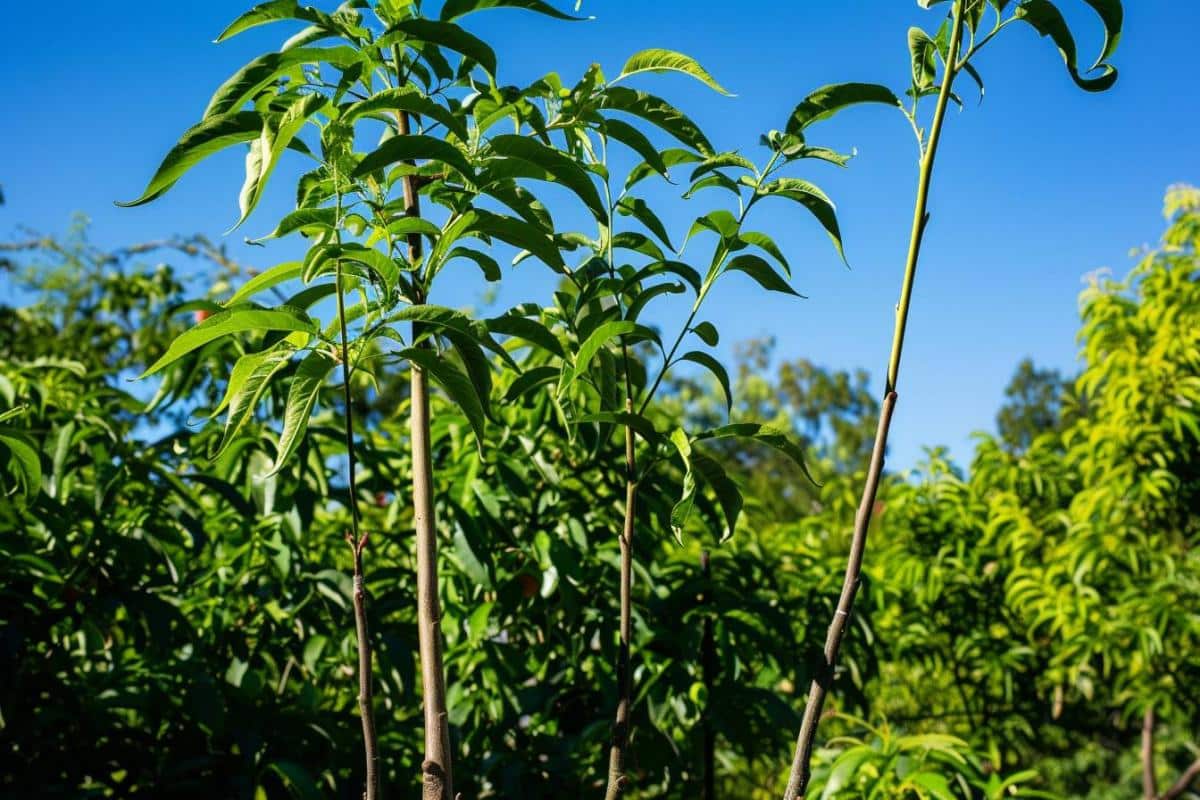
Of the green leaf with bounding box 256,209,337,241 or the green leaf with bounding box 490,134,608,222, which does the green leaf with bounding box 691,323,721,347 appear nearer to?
the green leaf with bounding box 490,134,608,222

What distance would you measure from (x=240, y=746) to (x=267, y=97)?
1230 mm

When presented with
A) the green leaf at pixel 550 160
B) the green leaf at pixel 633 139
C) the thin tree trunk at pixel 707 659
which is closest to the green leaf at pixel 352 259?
the green leaf at pixel 550 160

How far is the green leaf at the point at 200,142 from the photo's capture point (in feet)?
2.72

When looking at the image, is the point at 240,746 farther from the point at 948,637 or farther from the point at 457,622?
the point at 948,637

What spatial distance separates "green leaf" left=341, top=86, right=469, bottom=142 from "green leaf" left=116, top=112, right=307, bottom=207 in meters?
0.07

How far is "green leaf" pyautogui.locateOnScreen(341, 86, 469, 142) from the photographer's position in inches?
31.9

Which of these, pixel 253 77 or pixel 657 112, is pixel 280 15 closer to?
pixel 253 77

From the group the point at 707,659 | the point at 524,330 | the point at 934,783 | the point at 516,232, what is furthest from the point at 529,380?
the point at 707,659

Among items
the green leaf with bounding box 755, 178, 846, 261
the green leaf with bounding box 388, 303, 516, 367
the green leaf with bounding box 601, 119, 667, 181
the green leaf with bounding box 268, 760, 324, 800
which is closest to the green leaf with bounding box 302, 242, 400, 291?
the green leaf with bounding box 388, 303, 516, 367

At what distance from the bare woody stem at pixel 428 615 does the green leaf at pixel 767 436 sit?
26cm

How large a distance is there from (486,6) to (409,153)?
197 millimetres

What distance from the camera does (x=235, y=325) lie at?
2.76 ft

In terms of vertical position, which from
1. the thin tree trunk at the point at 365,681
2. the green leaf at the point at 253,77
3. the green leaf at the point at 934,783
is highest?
the green leaf at the point at 253,77

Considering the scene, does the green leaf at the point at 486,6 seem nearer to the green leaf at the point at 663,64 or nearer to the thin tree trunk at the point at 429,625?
the green leaf at the point at 663,64
